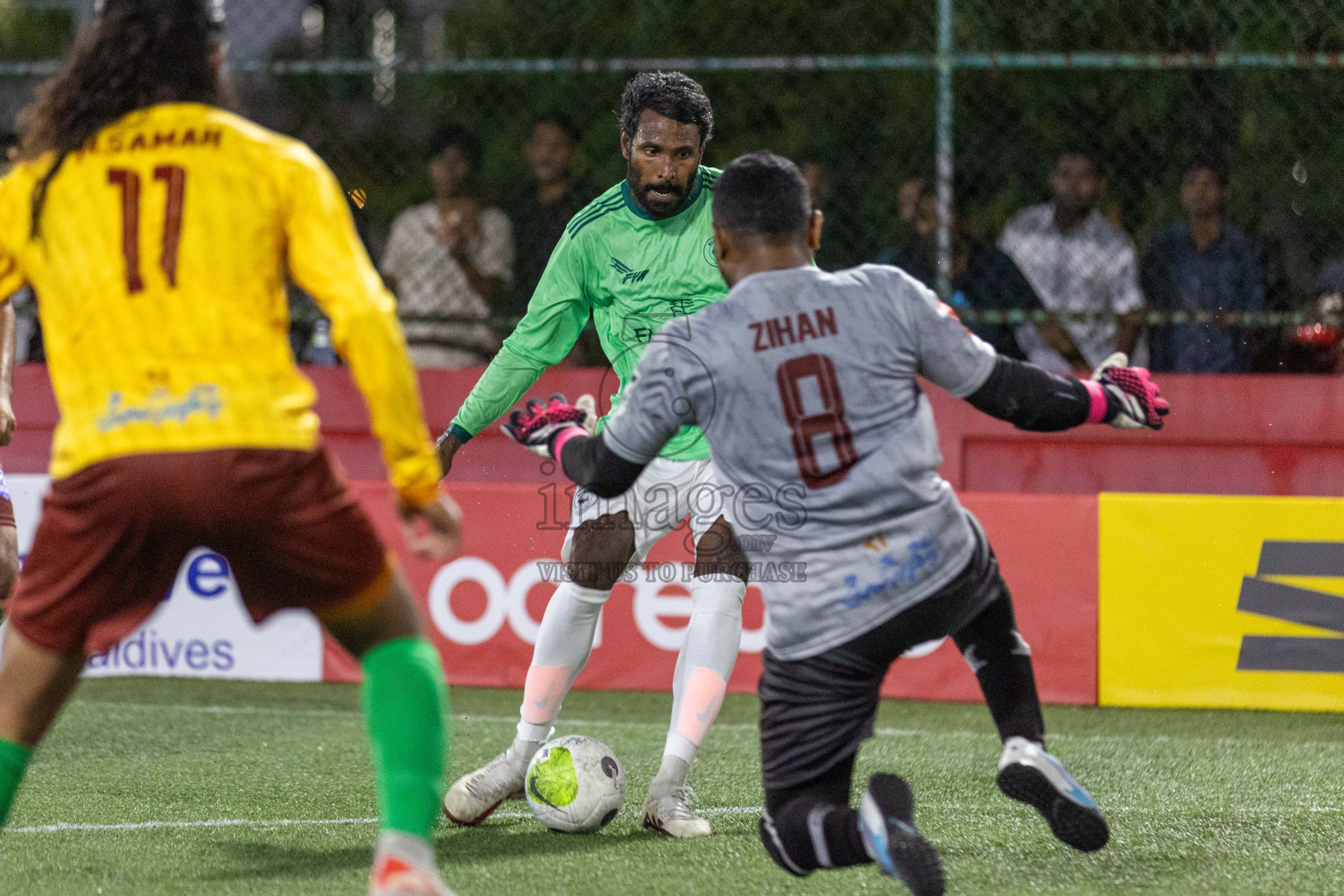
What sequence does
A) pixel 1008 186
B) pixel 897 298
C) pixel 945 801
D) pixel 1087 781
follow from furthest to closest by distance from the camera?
pixel 1008 186
pixel 1087 781
pixel 945 801
pixel 897 298

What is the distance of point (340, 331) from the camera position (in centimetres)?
283

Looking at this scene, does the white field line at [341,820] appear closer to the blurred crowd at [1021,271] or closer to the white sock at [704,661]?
the white sock at [704,661]

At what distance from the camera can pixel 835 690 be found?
10.8ft

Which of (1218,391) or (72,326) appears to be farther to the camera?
(1218,391)

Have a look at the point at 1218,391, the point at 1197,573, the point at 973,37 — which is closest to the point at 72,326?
the point at 1197,573

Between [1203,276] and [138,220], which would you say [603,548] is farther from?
[1203,276]

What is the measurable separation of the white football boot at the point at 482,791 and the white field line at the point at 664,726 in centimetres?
179

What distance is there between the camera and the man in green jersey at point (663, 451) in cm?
454

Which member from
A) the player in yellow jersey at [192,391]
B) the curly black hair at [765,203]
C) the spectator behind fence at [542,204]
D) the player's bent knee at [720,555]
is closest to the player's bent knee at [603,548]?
the player's bent knee at [720,555]

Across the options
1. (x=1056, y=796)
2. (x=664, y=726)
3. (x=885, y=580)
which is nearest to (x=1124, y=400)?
(x=885, y=580)

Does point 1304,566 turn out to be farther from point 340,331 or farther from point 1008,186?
point 340,331

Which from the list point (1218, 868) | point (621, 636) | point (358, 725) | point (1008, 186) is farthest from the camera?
point (1008, 186)

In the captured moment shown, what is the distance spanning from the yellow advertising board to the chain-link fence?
1042 mm

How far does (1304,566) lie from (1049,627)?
1072 mm
